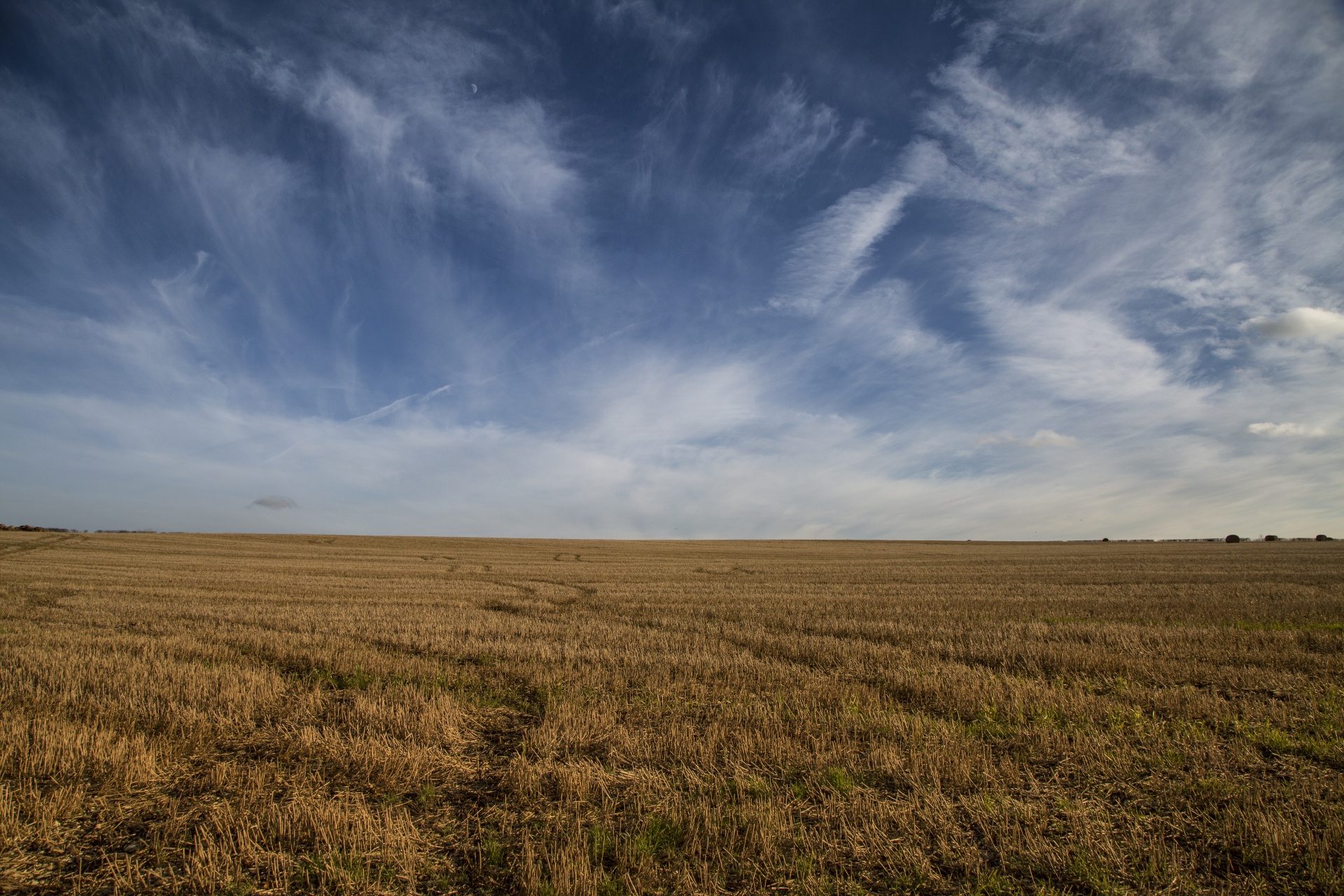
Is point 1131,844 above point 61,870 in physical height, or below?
above

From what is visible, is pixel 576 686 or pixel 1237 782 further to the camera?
pixel 576 686

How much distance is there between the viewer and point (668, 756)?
21.6 ft

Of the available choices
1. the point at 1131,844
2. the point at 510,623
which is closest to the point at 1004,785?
the point at 1131,844

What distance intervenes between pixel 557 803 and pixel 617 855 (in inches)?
44.1

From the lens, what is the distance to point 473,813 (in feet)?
17.8

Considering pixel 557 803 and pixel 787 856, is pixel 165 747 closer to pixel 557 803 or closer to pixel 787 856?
pixel 557 803

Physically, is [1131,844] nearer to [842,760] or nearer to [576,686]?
[842,760]

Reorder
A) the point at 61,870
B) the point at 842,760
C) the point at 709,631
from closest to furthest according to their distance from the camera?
1. the point at 61,870
2. the point at 842,760
3. the point at 709,631

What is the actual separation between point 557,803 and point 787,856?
2.14 m

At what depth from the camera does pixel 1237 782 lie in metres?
5.77

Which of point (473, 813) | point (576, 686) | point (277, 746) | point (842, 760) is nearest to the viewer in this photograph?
point (473, 813)

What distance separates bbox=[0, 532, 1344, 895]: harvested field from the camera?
4.52 metres

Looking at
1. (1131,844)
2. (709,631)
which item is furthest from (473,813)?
(709,631)

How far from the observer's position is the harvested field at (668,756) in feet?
14.8
